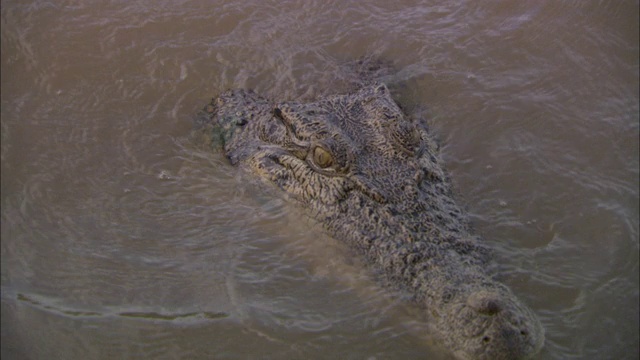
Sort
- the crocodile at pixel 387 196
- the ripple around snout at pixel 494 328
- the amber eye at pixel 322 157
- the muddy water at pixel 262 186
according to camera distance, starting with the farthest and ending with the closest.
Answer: the amber eye at pixel 322 157 → the muddy water at pixel 262 186 → the crocodile at pixel 387 196 → the ripple around snout at pixel 494 328

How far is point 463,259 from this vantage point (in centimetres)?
390

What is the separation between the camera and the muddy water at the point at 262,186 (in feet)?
12.2

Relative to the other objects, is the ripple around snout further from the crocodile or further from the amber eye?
the amber eye

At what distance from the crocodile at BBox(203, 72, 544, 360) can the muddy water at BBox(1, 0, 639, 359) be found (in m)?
0.17

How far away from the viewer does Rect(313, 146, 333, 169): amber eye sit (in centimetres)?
460

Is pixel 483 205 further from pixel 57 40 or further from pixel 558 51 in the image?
pixel 57 40

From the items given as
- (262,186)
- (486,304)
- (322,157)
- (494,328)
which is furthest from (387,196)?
(494,328)

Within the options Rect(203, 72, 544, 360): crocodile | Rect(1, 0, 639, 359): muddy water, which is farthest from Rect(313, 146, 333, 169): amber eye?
Rect(1, 0, 639, 359): muddy water

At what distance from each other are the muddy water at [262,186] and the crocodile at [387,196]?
17 cm

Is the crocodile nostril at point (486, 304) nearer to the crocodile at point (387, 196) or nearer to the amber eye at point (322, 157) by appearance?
the crocodile at point (387, 196)

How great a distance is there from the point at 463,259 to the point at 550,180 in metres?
1.55

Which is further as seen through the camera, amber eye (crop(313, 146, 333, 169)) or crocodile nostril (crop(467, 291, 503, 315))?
amber eye (crop(313, 146, 333, 169))

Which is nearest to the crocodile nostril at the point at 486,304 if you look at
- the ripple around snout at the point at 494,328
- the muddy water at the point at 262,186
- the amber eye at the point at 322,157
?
the ripple around snout at the point at 494,328

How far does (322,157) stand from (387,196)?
0.63m
